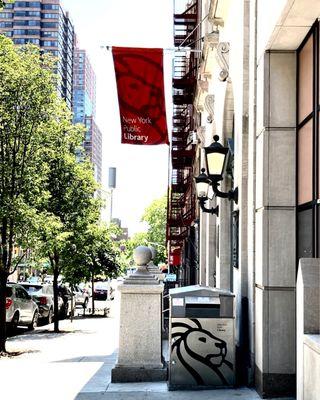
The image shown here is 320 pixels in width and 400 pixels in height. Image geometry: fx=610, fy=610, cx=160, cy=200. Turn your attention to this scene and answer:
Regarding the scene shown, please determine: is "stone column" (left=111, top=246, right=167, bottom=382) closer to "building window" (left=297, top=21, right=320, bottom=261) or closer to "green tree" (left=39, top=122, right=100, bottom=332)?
"building window" (left=297, top=21, right=320, bottom=261)

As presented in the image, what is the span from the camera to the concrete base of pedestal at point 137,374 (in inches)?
334

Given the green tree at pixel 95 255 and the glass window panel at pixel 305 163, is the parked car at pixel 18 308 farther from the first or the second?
the glass window panel at pixel 305 163

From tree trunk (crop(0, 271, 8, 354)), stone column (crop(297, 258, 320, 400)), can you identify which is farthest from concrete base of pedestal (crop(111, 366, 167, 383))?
tree trunk (crop(0, 271, 8, 354))

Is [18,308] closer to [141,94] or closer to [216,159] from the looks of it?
[141,94]

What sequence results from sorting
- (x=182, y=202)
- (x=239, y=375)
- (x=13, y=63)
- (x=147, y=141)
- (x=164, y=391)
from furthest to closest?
(x=182, y=202) → (x=13, y=63) → (x=147, y=141) → (x=239, y=375) → (x=164, y=391)

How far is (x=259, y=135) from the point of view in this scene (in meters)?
7.73

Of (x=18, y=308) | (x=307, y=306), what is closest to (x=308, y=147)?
(x=307, y=306)

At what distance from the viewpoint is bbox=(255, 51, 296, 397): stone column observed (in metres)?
7.04

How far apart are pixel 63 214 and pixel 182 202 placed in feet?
34.3

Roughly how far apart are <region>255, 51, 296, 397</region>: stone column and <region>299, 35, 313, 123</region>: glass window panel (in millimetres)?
174

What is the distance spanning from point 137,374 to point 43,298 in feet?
Answer: 53.6

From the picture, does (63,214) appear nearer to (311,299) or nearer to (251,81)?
(251,81)

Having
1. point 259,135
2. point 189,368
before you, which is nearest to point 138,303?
point 189,368

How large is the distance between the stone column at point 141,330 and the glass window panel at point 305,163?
8.80ft
